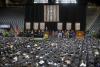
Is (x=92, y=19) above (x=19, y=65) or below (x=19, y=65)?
below

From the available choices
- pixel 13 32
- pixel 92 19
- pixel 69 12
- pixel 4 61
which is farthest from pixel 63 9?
pixel 4 61

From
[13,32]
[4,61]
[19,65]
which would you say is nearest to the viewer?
[19,65]

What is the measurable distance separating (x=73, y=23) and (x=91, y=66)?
37.1 metres

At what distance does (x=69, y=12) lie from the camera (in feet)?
163

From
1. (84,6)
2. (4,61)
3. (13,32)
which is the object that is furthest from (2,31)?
(4,61)

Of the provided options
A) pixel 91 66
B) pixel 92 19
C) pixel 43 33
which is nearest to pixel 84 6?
pixel 92 19

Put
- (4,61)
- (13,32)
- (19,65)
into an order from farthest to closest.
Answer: (13,32) < (4,61) < (19,65)

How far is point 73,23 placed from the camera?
1961 inches

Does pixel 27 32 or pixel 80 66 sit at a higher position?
pixel 80 66

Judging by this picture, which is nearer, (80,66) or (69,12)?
(80,66)

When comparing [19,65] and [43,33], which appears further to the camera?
[43,33]

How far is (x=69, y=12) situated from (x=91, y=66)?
3703cm

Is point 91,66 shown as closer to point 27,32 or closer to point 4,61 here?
point 4,61

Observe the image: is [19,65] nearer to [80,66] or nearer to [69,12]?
[80,66]
